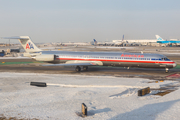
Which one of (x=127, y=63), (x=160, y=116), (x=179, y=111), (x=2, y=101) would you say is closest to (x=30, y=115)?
(x=2, y=101)

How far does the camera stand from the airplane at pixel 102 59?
27781 mm

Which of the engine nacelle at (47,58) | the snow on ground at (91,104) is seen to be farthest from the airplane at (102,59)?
the snow on ground at (91,104)

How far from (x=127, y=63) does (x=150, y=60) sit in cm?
346

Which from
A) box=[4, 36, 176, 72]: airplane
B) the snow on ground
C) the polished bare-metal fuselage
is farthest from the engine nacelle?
the snow on ground

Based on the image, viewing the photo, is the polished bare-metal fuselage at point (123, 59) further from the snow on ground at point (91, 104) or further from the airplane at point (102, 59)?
the snow on ground at point (91, 104)

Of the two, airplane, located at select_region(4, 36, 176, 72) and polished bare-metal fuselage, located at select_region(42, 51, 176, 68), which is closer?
polished bare-metal fuselage, located at select_region(42, 51, 176, 68)

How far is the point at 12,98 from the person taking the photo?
44.4 ft

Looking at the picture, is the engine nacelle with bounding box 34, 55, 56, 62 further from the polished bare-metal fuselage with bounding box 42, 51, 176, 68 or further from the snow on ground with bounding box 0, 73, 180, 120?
the snow on ground with bounding box 0, 73, 180, 120

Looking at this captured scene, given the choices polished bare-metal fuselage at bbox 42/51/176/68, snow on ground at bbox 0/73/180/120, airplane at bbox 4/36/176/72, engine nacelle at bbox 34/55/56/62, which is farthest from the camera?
engine nacelle at bbox 34/55/56/62

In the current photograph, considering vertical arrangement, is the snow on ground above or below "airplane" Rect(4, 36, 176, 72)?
below

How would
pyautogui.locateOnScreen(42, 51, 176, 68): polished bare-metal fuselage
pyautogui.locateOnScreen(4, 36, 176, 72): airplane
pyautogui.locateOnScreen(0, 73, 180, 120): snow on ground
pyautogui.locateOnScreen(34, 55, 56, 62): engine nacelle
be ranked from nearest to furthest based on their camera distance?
pyautogui.locateOnScreen(0, 73, 180, 120): snow on ground → pyautogui.locateOnScreen(42, 51, 176, 68): polished bare-metal fuselage → pyautogui.locateOnScreen(4, 36, 176, 72): airplane → pyautogui.locateOnScreen(34, 55, 56, 62): engine nacelle

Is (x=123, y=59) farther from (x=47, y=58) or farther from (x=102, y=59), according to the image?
(x=47, y=58)

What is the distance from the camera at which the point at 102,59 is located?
29.1m

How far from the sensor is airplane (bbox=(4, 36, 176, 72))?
27.8 meters
